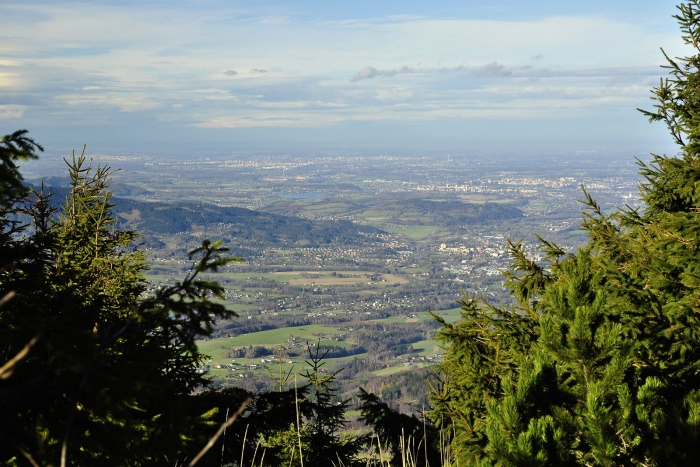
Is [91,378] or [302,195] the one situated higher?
[91,378]

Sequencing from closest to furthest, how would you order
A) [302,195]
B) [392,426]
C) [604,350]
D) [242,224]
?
[604,350] → [392,426] → [242,224] → [302,195]

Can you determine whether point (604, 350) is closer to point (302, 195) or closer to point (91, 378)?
point (91, 378)

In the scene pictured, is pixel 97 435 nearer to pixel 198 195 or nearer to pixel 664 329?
pixel 664 329

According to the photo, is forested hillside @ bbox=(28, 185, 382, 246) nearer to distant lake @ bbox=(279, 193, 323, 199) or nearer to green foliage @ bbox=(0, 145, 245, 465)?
distant lake @ bbox=(279, 193, 323, 199)

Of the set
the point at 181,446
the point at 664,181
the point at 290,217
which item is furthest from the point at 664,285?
the point at 290,217

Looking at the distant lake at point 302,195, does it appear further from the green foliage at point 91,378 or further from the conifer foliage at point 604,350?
the green foliage at point 91,378

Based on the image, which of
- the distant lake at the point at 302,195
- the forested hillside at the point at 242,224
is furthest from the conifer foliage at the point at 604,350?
the distant lake at the point at 302,195

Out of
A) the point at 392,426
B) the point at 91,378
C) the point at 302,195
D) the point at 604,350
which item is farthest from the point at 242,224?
the point at 91,378

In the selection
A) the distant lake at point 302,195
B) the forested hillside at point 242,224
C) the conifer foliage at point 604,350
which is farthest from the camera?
the distant lake at point 302,195
